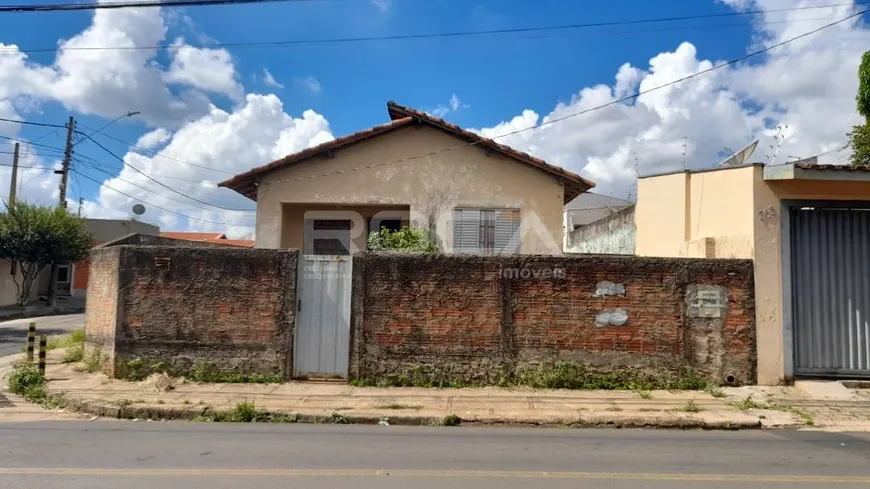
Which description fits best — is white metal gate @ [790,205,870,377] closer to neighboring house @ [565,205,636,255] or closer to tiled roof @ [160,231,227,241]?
neighboring house @ [565,205,636,255]

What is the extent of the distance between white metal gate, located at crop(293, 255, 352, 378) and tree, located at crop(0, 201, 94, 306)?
20283 mm

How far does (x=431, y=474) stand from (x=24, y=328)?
20.5 m

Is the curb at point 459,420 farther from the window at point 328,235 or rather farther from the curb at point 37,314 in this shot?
the curb at point 37,314

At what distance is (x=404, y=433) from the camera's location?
23.6ft

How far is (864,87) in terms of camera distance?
55.6 feet

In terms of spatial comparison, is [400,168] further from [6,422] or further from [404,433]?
[6,422]

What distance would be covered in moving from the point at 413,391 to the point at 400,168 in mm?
6443

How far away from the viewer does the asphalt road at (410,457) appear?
5.14 m

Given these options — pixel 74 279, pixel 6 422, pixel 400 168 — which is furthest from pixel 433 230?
pixel 74 279

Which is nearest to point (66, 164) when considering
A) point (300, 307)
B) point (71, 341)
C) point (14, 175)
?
point (14, 175)

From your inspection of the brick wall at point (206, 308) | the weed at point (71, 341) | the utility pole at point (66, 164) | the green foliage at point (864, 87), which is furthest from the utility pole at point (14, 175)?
the green foliage at point (864, 87)

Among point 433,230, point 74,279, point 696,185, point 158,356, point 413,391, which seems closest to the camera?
point 413,391

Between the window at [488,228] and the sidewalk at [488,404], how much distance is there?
5.20m

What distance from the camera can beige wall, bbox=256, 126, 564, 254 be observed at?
13984mm
